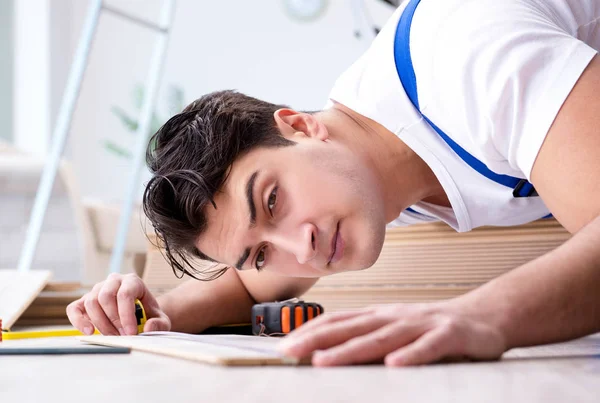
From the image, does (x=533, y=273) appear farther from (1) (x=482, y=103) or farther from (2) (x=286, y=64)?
(2) (x=286, y=64)

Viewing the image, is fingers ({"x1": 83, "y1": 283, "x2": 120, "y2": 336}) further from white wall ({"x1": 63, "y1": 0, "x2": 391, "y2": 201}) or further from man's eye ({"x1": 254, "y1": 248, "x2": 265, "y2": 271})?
white wall ({"x1": 63, "y1": 0, "x2": 391, "y2": 201})

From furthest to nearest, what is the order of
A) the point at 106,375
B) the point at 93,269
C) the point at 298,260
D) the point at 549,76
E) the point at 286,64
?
the point at 286,64, the point at 93,269, the point at 298,260, the point at 549,76, the point at 106,375

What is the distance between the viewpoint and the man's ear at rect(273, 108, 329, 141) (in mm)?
1114

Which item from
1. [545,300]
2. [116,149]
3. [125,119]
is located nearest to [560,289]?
[545,300]

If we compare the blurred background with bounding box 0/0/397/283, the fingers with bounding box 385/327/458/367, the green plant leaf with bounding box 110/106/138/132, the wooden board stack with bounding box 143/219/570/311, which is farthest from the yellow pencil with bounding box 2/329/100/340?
the green plant leaf with bounding box 110/106/138/132

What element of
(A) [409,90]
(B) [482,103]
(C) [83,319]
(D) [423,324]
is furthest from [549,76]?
(C) [83,319]

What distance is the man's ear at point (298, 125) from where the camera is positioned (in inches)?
43.9

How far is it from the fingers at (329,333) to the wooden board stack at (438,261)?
31.7 inches

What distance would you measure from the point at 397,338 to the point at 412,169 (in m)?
0.71

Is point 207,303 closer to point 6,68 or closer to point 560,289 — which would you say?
point 560,289

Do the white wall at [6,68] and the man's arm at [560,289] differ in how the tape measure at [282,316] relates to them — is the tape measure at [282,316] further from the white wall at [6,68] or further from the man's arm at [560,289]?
the white wall at [6,68]

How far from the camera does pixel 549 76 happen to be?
2.64 feet

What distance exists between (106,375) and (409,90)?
2.22ft

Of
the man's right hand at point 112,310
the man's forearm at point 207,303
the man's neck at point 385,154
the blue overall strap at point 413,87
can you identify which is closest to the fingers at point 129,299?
the man's right hand at point 112,310
